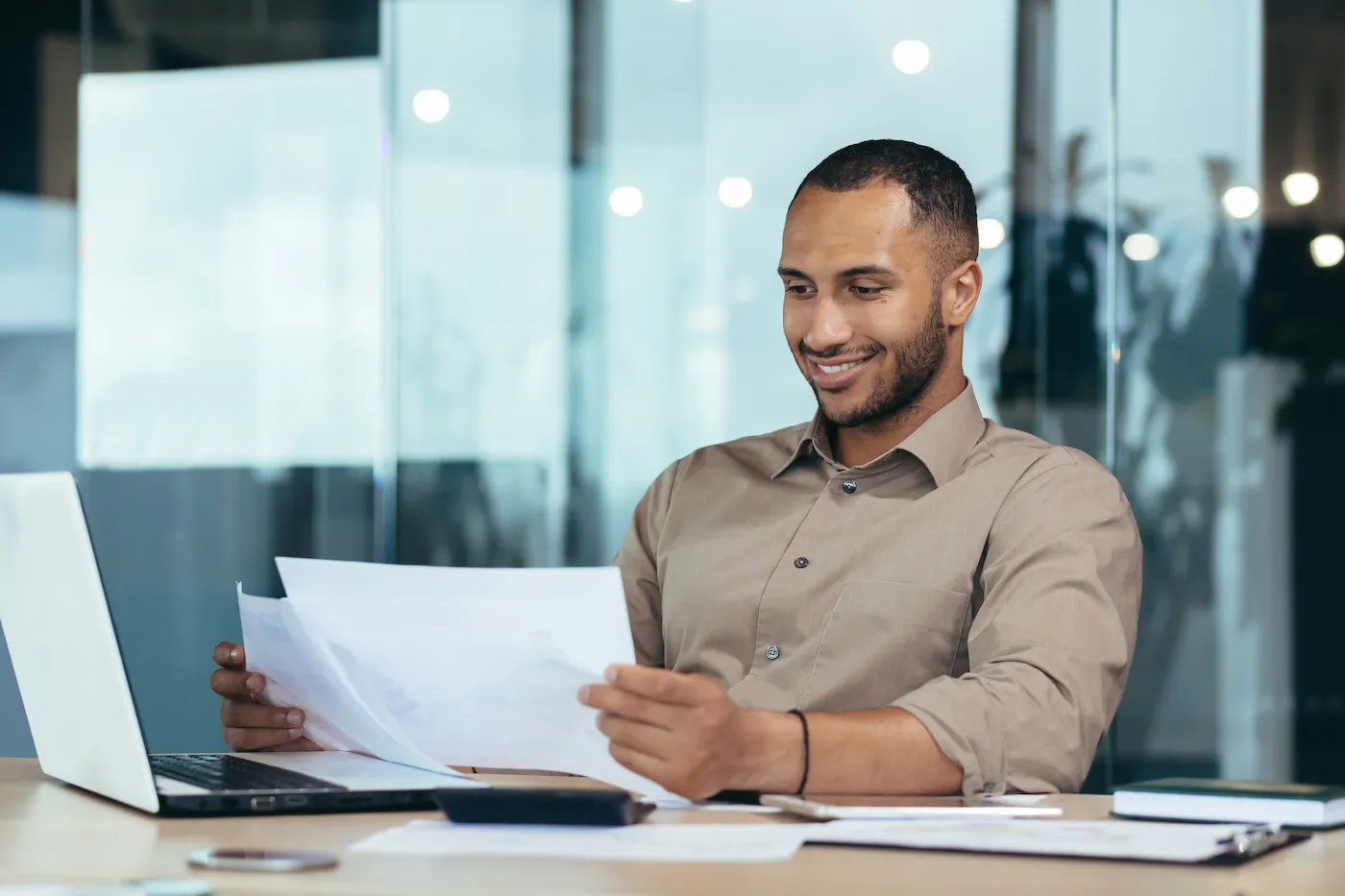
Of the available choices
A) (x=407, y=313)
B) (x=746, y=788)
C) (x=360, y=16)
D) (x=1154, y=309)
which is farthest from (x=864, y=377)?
(x=360, y=16)

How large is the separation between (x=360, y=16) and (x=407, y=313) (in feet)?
2.39

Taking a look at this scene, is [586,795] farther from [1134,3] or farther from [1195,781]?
[1134,3]

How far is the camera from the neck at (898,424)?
1832 mm

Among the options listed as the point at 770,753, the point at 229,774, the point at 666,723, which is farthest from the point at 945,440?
the point at 229,774

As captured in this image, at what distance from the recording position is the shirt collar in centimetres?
174

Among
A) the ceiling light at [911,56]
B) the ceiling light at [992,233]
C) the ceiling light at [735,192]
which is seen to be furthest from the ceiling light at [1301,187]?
the ceiling light at [735,192]

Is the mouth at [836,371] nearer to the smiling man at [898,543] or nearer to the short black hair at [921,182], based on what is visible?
the smiling man at [898,543]

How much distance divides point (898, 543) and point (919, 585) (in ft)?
0.21

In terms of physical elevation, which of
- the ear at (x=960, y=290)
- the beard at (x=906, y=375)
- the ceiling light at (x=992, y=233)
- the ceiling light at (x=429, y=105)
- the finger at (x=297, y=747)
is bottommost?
the finger at (x=297, y=747)

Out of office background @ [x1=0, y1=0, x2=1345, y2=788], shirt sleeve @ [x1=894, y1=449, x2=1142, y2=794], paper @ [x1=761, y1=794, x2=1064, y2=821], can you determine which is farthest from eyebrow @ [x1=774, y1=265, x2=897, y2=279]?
office background @ [x1=0, y1=0, x2=1345, y2=788]

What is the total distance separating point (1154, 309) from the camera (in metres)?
3.43

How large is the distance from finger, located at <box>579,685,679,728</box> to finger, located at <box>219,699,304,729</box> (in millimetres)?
493

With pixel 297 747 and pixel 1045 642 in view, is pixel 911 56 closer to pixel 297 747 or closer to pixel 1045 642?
pixel 1045 642

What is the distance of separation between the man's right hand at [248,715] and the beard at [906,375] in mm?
689
